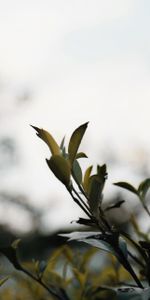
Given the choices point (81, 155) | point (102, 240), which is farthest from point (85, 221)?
point (81, 155)

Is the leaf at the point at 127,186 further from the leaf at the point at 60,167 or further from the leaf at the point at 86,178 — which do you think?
the leaf at the point at 60,167

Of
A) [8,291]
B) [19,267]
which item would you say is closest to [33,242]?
[8,291]

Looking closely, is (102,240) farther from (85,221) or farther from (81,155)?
(81,155)

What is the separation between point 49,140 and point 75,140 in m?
0.04

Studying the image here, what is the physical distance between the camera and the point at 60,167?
2.98ft

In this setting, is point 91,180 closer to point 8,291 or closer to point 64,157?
point 64,157

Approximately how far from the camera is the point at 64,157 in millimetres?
968

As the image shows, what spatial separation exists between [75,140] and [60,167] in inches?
3.3

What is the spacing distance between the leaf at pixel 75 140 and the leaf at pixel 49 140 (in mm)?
22

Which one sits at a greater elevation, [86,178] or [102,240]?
[86,178]

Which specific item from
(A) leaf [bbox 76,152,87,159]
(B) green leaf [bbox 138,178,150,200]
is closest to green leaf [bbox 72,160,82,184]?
(A) leaf [bbox 76,152,87,159]

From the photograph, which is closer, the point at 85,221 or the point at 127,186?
the point at 85,221

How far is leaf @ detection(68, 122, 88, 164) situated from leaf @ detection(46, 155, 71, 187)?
58 mm

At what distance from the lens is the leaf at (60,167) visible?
0.91 meters
